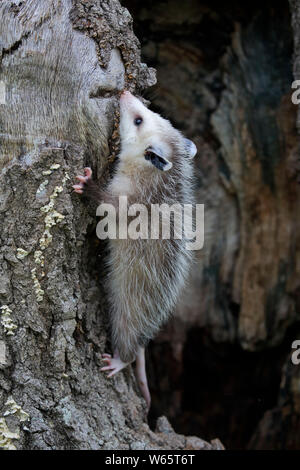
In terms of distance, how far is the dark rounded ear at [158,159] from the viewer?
2.37 metres

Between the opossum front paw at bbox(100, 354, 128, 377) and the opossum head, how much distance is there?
33.8 inches

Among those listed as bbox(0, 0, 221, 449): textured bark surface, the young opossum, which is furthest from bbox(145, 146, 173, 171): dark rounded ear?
bbox(0, 0, 221, 449): textured bark surface

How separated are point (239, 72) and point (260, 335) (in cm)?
161

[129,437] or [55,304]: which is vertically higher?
[55,304]

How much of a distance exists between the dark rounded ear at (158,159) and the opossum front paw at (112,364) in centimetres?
86

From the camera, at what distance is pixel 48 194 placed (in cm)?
214

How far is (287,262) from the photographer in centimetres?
336

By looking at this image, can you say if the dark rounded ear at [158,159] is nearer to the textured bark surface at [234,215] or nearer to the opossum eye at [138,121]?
the opossum eye at [138,121]

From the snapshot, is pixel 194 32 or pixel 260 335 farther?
pixel 260 335

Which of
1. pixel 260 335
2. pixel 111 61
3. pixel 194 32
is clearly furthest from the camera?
pixel 260 335
